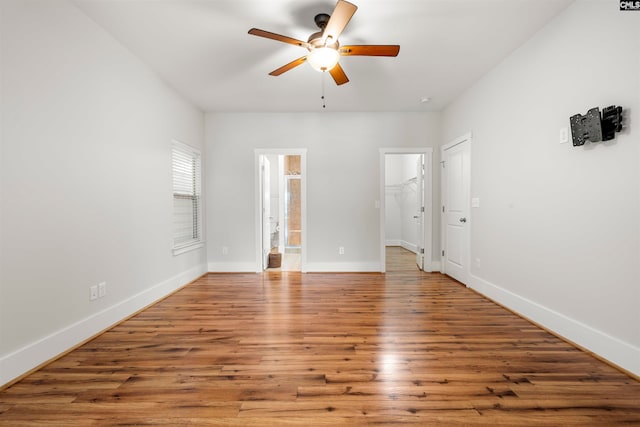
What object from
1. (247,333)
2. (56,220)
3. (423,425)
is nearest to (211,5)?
(56,220)

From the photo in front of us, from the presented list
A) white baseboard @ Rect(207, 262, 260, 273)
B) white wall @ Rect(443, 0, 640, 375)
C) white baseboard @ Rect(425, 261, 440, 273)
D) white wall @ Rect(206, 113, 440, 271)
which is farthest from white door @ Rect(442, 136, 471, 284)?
white baseboard @ Rect(207, 262, 260, 273)

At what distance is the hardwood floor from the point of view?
1.43 metres

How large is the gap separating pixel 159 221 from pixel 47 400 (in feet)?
6.84

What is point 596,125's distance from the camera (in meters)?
1.96

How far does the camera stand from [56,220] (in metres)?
2.04

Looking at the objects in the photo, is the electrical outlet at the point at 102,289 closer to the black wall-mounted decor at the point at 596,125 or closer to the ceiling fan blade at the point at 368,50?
the ceiling fan blade at the point at 368,50

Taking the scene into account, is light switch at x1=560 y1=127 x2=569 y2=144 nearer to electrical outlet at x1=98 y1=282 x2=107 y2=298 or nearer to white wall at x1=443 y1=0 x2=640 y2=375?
white wall at x1=443 y1=0 x2=640 y2=375

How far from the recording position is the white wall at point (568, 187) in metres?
1.82

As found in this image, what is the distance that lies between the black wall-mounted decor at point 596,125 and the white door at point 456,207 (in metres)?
1.63

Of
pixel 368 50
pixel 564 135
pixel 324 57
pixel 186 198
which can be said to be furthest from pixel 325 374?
pixel 186 198

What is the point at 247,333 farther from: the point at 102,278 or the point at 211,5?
the point at 211,5

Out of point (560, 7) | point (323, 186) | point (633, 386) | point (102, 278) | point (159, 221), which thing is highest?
point (560, 7)

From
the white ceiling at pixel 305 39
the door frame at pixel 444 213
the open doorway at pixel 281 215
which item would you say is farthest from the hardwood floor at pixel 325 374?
the white ceiling at pixel 305 39

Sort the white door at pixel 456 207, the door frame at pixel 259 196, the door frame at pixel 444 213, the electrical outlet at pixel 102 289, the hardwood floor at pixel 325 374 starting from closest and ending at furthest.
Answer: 1. the hardwood floor at pixel 325 374
2. the electrical outlet at pixel 102 289
3. the door frame at pixel 444 213
4. the white door at pixel 456 207
5. the door frame at pixel 259 196
